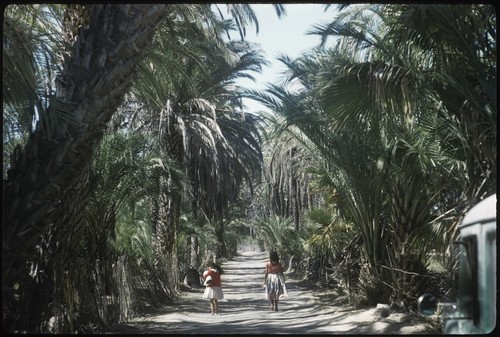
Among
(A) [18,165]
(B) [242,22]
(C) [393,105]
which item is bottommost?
(A) [18,165]

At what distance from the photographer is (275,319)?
535 inches

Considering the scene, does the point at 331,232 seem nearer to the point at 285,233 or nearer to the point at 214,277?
the point at 214,277

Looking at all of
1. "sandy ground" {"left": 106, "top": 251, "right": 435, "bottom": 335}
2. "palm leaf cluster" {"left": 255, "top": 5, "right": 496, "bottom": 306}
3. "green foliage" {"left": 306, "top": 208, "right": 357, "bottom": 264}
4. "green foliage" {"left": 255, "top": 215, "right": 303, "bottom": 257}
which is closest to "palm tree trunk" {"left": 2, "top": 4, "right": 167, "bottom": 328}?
"palm leaf cluster" {"left": 255, "top": 5, "right": 496, "bottom": 306}

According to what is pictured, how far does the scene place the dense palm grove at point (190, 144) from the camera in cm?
727

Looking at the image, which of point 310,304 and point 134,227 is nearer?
point 310,304

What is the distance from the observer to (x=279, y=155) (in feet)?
100

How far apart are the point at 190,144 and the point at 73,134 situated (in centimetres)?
1430

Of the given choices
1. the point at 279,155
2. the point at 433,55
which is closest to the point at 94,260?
the point at 433,55

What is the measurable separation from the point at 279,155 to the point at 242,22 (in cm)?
1483

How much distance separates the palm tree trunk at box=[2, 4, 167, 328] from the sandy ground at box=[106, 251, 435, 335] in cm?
405

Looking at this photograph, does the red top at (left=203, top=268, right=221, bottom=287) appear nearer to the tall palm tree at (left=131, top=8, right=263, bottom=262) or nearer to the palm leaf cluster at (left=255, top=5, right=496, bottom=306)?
the palm leaf cluster at (left=255, top=5, right=496, bottom=306)

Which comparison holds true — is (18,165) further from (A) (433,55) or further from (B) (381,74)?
(A) (433,55)

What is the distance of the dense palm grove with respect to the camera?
286 inches

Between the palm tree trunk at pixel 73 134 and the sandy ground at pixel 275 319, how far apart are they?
4.05m
